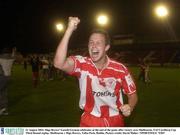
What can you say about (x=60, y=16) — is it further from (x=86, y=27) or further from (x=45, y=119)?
(x=45, y=119)

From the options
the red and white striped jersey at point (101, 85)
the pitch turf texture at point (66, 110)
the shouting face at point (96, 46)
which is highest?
the shouting face at point (96, 46)

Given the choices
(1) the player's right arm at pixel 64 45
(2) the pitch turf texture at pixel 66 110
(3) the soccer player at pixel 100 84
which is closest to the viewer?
(1) the player's right arm at pixel 64 45

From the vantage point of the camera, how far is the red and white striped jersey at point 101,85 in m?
5.55

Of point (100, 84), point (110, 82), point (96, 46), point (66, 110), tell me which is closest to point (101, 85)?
point (100, 84)

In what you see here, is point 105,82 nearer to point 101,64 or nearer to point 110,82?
point 110,82

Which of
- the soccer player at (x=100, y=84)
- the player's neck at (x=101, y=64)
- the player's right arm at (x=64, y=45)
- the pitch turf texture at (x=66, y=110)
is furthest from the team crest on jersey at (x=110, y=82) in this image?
the pitch turf texture at (x=66, y=110)

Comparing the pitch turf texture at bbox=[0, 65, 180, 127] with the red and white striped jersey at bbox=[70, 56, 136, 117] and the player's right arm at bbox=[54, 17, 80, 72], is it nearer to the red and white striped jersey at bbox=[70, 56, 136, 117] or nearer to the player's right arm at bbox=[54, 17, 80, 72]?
the red and white striped jersey at bbox=[70, 56, 136, 117]

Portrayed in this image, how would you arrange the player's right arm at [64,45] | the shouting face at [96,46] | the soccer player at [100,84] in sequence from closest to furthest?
the player's right arm at [64,45]
the shouting face at [96,46]
the soccer player at [100,84]

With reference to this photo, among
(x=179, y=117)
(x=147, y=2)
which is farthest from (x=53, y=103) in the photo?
(x=147, y=2)

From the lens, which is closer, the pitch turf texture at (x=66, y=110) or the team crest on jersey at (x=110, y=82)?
the team crest on jersey at (x=110, y=82)

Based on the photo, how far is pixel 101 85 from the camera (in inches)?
218

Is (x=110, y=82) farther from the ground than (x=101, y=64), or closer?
closer

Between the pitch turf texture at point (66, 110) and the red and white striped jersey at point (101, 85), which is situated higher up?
the red and white striped jersey at point (101, 85)

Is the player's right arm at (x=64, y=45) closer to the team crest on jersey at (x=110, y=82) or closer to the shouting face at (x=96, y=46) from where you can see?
the shouting face at (x=96, y=46)
